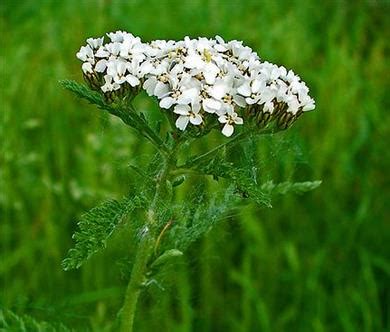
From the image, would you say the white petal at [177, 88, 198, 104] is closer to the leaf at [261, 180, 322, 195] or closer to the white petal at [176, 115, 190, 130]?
the white petal at [176, 115, 190, 130]

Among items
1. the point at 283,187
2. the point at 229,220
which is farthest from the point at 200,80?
the point at 229,220

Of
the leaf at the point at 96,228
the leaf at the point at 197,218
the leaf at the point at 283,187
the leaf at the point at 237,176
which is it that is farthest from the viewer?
the leaf at the point at 283,187

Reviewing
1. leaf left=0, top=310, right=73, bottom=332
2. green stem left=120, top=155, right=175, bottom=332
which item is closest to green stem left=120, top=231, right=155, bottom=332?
green stem left=120, top=155, right=175, bottom=332

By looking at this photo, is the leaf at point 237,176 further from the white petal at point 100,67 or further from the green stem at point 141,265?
the white petal at point 100,67

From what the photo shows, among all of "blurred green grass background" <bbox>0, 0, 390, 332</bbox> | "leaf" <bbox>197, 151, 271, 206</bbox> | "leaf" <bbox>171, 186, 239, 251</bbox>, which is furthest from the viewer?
"blurred green grass background" <bbox>0, 0, 390, 332</bbox>

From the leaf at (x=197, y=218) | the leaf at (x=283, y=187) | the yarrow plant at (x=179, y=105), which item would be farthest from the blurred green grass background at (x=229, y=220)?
the yarrow plant at (x=179, y=105)

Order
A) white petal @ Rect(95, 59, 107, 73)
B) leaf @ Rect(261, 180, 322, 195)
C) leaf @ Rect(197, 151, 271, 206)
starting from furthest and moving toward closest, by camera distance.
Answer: leaf @ Rect(261, 180, 322, 195) → white petal @ Rect(95, 59, 107, 73) → leaf @ Rect(197, 151, 271, 206)

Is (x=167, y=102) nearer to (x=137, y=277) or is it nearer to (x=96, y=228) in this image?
(x=96, y=228)
